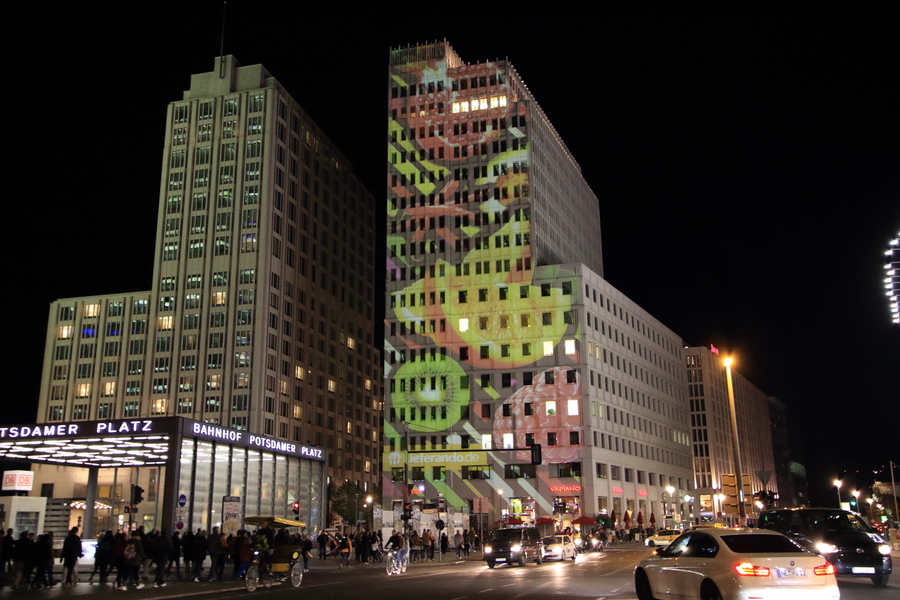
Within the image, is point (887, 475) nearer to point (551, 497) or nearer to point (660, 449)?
point (660, 449)

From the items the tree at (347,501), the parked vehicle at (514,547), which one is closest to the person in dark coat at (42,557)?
the parked vehicle at (514,547)

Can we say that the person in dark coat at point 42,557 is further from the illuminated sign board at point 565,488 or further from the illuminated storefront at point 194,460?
the illuminated sign board at point 565,488

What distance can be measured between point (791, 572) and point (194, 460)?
32874 mm

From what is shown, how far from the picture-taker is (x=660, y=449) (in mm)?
117750

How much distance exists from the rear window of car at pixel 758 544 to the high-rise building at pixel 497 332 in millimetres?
70177

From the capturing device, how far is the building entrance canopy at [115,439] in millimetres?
40344

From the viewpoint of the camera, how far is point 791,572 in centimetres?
1372

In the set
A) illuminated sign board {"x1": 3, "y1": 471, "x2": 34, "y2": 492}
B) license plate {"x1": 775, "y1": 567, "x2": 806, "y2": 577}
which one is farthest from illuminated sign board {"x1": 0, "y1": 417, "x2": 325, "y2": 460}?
license plate {"x1": 775, "y1": 567, "x2": 806, "y2": 577}

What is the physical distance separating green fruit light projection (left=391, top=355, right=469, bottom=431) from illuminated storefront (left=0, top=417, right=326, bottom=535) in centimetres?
4510

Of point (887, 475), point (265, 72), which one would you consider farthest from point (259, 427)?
point (887, 475)

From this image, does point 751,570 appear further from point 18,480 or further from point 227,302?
point 227,302

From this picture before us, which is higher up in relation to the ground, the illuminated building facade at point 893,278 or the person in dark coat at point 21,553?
the illuminated building facade at point 893,278

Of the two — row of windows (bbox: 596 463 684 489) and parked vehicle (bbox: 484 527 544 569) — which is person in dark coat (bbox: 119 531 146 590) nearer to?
parked vehicle (bbox: 484 527 544 569)

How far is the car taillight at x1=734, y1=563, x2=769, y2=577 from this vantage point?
1362 cm
